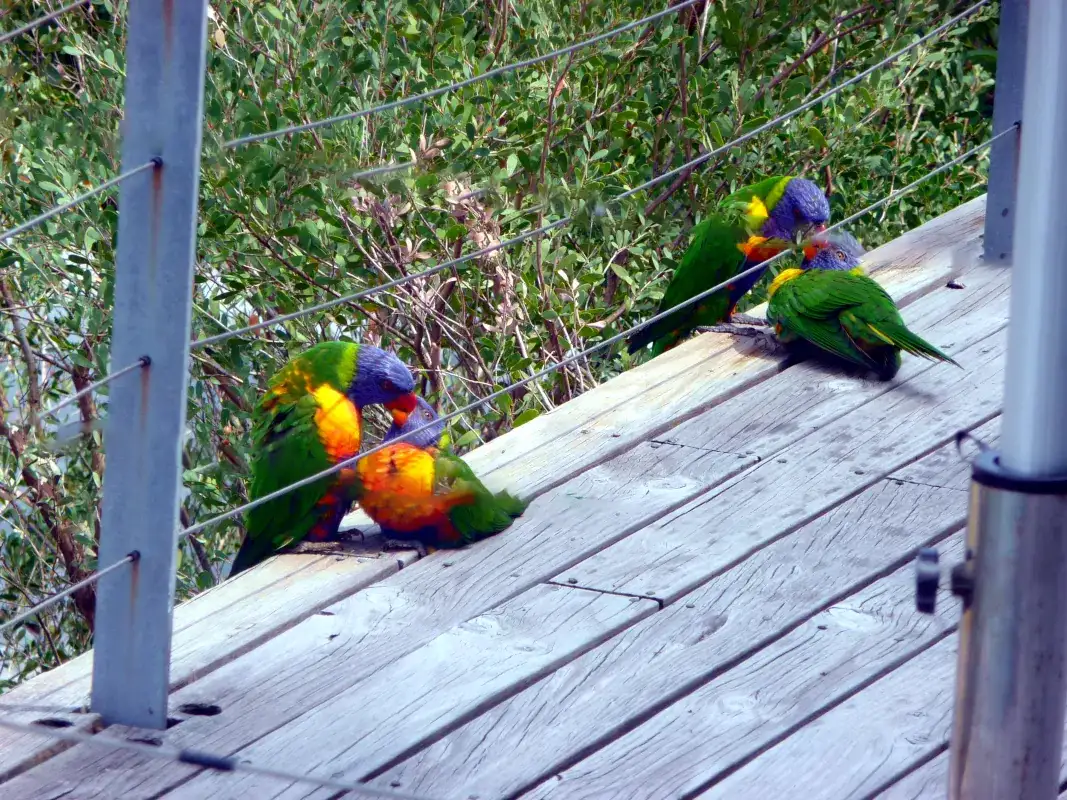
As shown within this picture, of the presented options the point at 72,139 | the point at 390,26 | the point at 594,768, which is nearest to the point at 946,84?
the point at 390,26

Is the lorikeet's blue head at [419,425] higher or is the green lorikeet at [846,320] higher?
the green lorikeet at [846,320]

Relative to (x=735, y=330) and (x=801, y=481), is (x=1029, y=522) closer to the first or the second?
(x=801, y=481)

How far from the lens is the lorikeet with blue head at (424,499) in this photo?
6.34 ft

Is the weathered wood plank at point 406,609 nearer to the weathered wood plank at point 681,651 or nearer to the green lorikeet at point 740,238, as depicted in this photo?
the weathered wood plank at point 681,651

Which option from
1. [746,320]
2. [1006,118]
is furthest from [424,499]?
[1006,118]

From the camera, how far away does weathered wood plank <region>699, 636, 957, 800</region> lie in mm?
1413

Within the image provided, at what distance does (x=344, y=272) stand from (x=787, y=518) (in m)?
1.51

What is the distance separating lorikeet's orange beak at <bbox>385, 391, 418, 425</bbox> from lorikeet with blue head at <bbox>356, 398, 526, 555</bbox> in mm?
302

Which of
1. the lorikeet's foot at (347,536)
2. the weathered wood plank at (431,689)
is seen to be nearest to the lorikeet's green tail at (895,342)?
the weathered wood plank at (431,689)

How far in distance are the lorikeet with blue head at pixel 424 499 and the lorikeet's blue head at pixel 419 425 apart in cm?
6

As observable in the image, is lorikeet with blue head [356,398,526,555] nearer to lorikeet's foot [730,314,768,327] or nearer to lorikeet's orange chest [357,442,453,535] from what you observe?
lorikeet's orange chest [357,442,453,535]

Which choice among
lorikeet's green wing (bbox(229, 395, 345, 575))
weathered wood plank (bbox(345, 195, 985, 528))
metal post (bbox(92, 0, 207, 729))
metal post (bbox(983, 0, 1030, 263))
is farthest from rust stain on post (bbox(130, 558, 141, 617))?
metal post (bbox(983, 0, 1030, 263))

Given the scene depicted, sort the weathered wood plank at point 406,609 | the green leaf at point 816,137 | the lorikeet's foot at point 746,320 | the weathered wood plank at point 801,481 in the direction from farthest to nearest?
the green leaf at point 816,137
the lorikeet's foot at point 746,320
the weathered wood plank at point 801,481
the weathered wood plank at point 406,609

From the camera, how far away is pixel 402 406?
7.54 ft
